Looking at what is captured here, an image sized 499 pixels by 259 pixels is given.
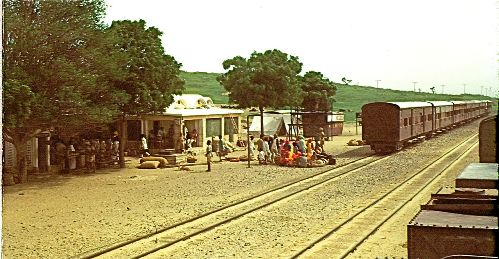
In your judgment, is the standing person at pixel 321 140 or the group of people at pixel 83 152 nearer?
the group of people at pixel 83 152

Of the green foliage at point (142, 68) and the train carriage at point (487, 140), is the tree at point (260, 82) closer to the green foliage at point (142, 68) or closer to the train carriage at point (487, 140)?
the green foliage at point (142, 68)

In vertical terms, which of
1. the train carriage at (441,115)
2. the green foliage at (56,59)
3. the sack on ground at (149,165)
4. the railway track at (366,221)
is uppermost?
the green foliage at (56,59)

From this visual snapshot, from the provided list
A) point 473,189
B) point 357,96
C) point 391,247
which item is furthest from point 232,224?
point 357,96

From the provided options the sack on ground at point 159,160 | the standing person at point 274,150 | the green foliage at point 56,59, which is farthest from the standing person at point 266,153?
the green foliage at point 56,59

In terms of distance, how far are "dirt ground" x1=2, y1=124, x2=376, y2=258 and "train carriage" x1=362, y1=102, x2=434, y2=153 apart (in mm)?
7889

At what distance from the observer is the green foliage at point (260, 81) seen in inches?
1537

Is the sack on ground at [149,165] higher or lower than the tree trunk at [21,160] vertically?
lower

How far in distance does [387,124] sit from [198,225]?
19357mm

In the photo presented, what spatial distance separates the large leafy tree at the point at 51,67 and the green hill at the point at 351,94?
67.6 metres

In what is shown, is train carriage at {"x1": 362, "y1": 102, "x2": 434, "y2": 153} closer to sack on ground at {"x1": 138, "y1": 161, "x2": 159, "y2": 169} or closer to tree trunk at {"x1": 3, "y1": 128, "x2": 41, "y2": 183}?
sack on ground at {"x1": 138, "y1": 161, "x2": 159, "y2": 169}

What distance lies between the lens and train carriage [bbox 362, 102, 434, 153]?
30.7 metres

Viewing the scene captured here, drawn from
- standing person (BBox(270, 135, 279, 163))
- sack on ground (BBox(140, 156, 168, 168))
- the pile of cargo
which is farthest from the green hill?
the pile of cargo

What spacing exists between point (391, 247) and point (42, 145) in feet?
55.7

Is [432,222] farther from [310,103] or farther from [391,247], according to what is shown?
[310,103]
